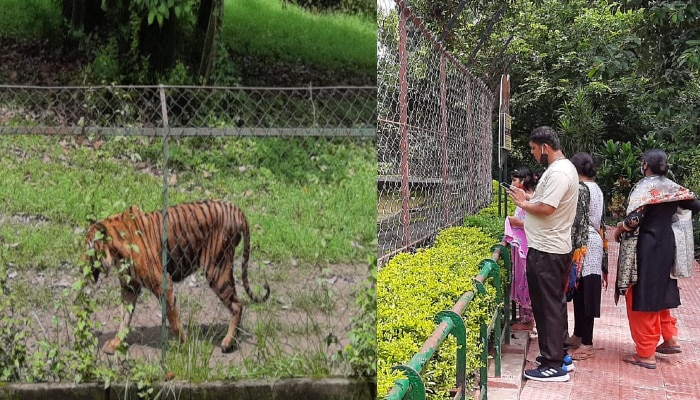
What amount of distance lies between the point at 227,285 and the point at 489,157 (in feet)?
20.3

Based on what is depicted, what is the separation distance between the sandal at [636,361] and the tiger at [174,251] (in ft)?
11.6

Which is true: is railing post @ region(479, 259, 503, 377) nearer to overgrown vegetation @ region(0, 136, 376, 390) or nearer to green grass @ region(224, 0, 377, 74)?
overgrown vegetation @ region(0, 136, 376, 390)

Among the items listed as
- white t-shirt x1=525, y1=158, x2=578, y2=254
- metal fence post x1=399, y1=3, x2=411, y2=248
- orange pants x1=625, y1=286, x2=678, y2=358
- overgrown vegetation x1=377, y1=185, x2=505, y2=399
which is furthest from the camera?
orange pants x1=625, y1=286, x2=678, y2=358

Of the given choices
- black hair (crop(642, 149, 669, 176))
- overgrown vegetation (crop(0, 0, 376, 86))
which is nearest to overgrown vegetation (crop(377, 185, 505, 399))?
overgrown vegetation (crop(0, 0, 376, 86))

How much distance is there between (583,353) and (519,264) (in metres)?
0.68

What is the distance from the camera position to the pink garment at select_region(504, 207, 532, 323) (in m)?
4.08

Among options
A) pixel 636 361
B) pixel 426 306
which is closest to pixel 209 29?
pixel 426 306

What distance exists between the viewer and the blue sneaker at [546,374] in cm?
361

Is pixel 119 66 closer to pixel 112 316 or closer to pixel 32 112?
pixel 32 112

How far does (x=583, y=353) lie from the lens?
4332mm

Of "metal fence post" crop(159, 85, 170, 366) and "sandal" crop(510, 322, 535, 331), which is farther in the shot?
"sandal" crop(510, 322, 535, 331)

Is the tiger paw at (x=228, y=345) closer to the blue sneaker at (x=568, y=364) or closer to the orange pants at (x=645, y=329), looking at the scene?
the blue sneaker at (x=568, y=364)

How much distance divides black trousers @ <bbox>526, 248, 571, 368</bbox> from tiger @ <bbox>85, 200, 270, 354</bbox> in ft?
8.20

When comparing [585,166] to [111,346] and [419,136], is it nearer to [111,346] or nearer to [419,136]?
[419,136]
